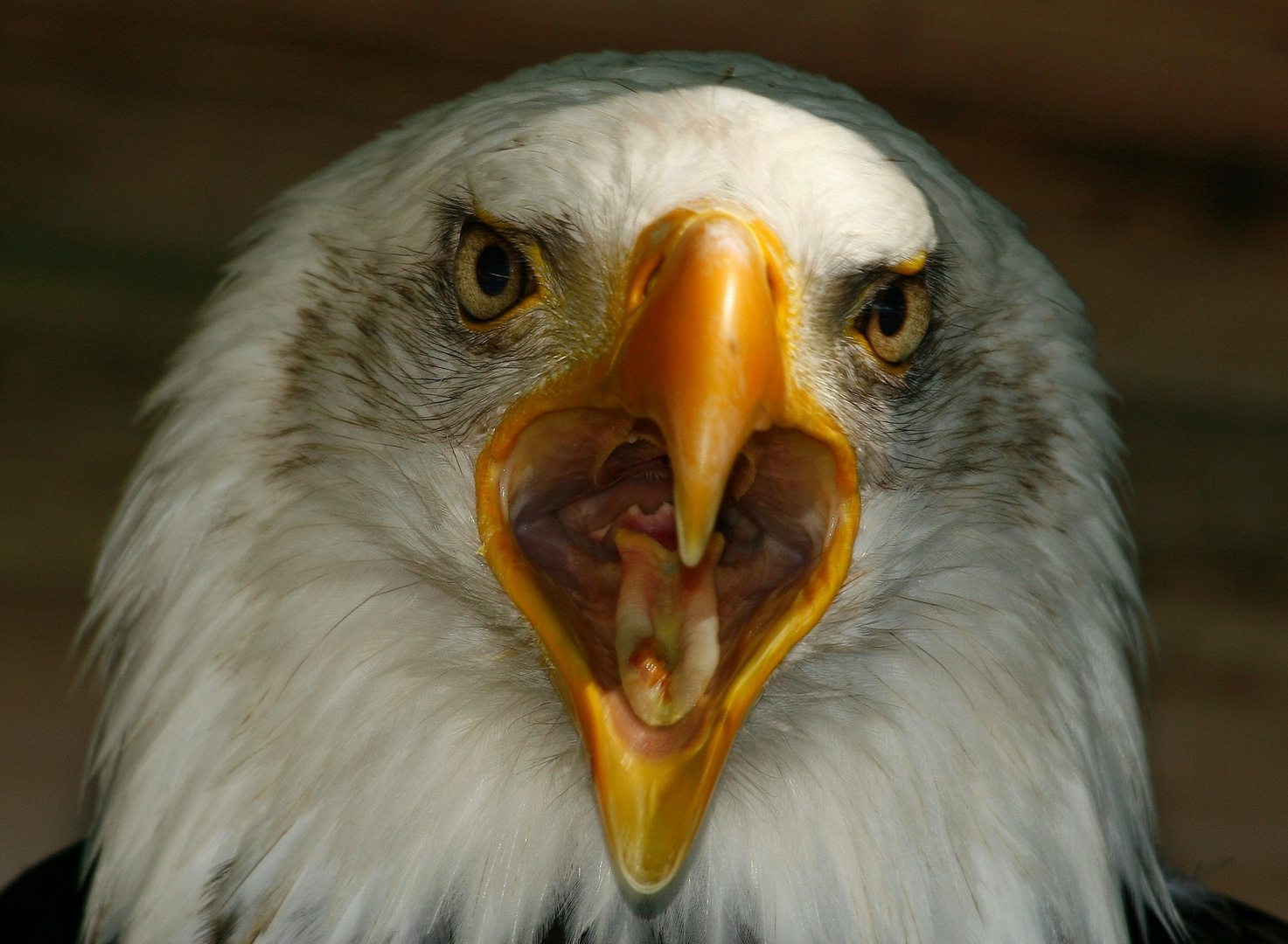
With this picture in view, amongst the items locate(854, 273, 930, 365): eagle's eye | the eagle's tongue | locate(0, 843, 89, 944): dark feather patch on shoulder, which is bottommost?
locate(0, 843, 89, 944): dark feather patch on shoulder

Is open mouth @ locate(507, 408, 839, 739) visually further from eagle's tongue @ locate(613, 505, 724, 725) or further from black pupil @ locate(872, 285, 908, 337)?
black pupil @ locate(872, 285, 908, 337)

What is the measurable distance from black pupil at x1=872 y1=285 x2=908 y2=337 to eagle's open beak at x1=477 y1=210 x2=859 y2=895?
4.9 inches

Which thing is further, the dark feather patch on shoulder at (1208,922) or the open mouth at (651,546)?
the dark feather patch on shoulder at (1208,922)

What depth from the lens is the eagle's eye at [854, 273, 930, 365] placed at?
1.18 metres

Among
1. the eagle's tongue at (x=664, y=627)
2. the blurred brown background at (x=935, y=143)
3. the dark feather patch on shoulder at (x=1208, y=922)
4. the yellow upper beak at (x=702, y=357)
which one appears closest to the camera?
the yellow upper beak at (x=702, y=357)

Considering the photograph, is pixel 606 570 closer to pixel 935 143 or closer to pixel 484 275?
pixel 484 275

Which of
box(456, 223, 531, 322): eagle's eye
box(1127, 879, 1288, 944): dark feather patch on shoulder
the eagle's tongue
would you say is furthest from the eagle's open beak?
box(1127, 879, 1288, 944): dark feather patch on shoulder

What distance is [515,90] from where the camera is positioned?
1275 millimetres

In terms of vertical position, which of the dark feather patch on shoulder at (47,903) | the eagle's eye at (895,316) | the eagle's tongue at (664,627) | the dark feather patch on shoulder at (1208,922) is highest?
the eagle's eye at (895,316)

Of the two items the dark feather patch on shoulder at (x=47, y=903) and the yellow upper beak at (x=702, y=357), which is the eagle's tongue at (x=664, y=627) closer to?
the yellow upper beak at (x=702, y=357)

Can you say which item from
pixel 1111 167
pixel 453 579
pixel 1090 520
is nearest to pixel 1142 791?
pixel 1090 520

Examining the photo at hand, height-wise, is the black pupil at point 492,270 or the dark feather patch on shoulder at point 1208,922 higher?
the black pupil at point 492,270

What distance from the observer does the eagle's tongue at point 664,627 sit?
3.41ft

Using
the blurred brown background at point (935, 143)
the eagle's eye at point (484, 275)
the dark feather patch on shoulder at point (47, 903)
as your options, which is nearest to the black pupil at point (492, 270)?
the eagle's eye at point (484, 275)
